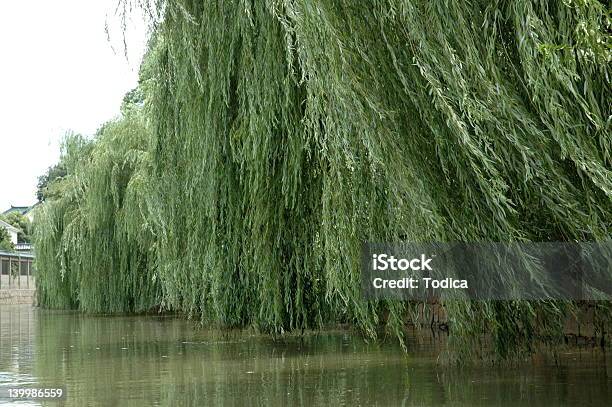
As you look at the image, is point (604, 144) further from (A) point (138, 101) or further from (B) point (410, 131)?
(A) point (138, 101)

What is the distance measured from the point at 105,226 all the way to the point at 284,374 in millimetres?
10968

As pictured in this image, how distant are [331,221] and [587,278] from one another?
1.72m

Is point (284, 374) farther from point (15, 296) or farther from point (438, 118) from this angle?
point (15, 296)

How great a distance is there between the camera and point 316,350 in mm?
10445

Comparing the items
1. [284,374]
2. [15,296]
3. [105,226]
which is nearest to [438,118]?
[284,374]

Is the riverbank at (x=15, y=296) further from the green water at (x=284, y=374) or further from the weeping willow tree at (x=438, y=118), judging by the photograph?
the weeping willow tree at (x=438, y=118)

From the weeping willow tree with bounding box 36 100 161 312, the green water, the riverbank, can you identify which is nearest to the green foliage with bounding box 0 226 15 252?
the riverbank

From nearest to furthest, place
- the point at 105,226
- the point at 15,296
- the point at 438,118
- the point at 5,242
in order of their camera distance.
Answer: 1. the point at 438,118
2. the point at 105,226
3. the point at 15,296
4. the point at 5,242

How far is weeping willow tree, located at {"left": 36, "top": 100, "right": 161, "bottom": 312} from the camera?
17.4 meters

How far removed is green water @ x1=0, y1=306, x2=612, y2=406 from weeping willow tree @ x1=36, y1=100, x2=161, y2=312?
5.02 m

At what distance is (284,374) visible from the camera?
812 centimetres

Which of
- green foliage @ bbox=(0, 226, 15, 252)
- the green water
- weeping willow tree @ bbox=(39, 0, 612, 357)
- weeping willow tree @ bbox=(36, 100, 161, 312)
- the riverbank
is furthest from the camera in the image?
green foliage @ bbox=(0, 226, 15, 252)

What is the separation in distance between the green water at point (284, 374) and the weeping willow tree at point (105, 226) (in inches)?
198

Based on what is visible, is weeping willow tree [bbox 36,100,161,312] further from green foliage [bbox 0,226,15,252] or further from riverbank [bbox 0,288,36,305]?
green foliage [bbox 0,226,15,252]
